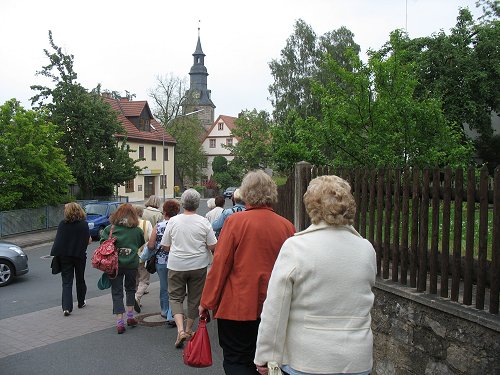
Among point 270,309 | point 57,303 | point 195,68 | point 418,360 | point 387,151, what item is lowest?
point 57,303

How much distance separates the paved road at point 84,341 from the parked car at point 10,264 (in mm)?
1404

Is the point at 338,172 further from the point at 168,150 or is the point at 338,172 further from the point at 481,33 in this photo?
the point at 168,150

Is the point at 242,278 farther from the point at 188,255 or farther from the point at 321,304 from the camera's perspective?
the point at 188,255

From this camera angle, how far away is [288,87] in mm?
41562

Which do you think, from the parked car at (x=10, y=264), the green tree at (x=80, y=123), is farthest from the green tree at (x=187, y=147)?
the parked car at (x=10, y=264)

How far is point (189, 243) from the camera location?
18.4 feet

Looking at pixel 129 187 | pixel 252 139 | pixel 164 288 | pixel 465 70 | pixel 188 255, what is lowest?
pixel 164 288

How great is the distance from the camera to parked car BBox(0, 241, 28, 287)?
410 inches

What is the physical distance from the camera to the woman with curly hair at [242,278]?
10.5 ft

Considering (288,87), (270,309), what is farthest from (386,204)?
(288,87)

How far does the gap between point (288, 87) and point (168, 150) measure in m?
16.7

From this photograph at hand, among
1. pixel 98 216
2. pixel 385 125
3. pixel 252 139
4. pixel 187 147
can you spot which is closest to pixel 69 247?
pixel 385 125

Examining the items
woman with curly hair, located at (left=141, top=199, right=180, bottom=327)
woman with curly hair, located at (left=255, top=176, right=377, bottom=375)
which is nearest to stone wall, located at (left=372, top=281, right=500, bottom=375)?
woman with curly hair, located at (left=255, top=176, right=377, bottom=375)

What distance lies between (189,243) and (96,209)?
16269 millimetres
